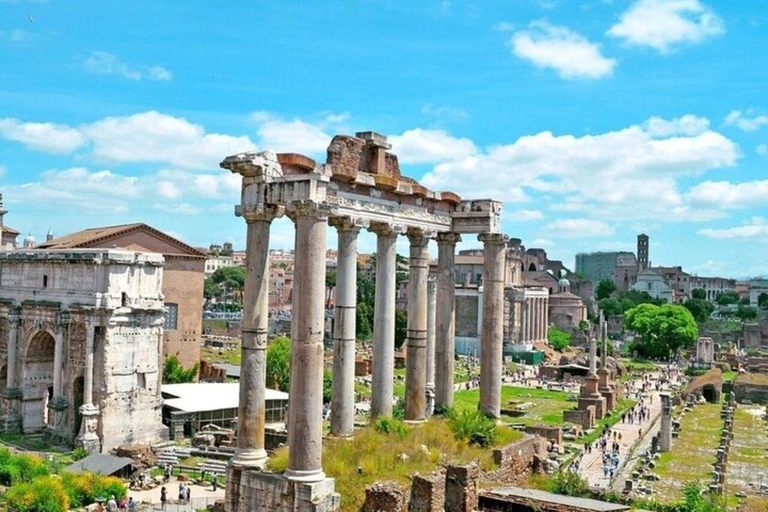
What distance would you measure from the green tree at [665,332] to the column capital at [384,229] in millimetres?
72562

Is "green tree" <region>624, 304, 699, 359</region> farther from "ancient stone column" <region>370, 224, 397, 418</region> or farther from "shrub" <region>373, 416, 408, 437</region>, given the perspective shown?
"shrub" <region>373, 416, 408, 437</region>

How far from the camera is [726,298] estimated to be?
6727 inches

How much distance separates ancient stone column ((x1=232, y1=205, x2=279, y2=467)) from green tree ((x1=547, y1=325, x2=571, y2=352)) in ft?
270

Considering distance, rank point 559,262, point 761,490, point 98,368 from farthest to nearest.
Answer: point 559,262
point 98,368
point 761,490

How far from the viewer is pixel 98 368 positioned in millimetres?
32062

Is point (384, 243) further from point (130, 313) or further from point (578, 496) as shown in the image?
point (130, 313)

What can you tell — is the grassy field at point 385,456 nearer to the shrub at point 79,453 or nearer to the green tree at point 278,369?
the shrub at point 79,453

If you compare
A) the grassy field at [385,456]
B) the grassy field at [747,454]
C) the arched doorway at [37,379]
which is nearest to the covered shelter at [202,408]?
the arched doorway at [37,379]

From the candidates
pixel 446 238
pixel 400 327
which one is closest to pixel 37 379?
pixel 446 238

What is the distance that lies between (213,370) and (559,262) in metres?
113

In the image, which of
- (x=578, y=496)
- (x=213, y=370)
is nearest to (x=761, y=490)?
(x=578, y=496)

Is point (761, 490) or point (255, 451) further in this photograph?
point (761, 490)

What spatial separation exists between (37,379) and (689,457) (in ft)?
96.6

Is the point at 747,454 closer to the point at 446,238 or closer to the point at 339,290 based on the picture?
the point at 446,238
